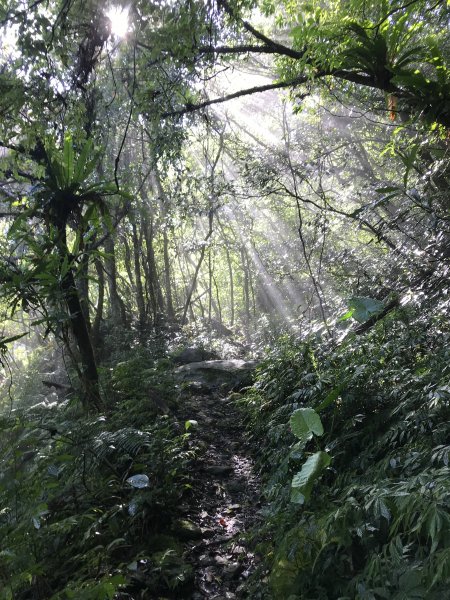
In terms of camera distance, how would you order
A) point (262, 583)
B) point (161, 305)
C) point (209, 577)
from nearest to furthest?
point (262, 583)
point (209, 577)
point (161, 305)

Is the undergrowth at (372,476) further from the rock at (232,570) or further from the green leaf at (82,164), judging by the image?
the green leaf at (82,164)

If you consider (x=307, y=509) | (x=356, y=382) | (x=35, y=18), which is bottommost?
(x=307, y=509)

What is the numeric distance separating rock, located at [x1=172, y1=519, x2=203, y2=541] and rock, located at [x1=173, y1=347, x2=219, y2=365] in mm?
7205

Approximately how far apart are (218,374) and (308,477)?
20.0 feet

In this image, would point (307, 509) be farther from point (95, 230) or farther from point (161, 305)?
point (161, 305)

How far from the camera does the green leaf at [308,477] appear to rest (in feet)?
8.54

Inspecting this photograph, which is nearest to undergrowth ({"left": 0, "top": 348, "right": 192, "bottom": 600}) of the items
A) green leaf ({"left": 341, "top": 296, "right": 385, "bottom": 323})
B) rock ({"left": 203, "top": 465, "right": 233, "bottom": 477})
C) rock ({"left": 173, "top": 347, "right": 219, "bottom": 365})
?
rock ({"left": 203, "top": 465, "right": 233, "bottom": 477})

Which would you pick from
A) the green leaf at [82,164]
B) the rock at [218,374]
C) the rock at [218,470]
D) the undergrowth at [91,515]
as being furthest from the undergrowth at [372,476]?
the green leaf at [82,164]

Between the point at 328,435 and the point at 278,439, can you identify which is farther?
the point at 278,439

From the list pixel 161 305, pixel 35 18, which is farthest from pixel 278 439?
pixel 161 305

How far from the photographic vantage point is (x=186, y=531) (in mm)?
3492

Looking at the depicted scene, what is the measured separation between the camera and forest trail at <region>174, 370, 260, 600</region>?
302 cm

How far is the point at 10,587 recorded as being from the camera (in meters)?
2.46

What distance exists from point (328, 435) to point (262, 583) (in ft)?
4.57
